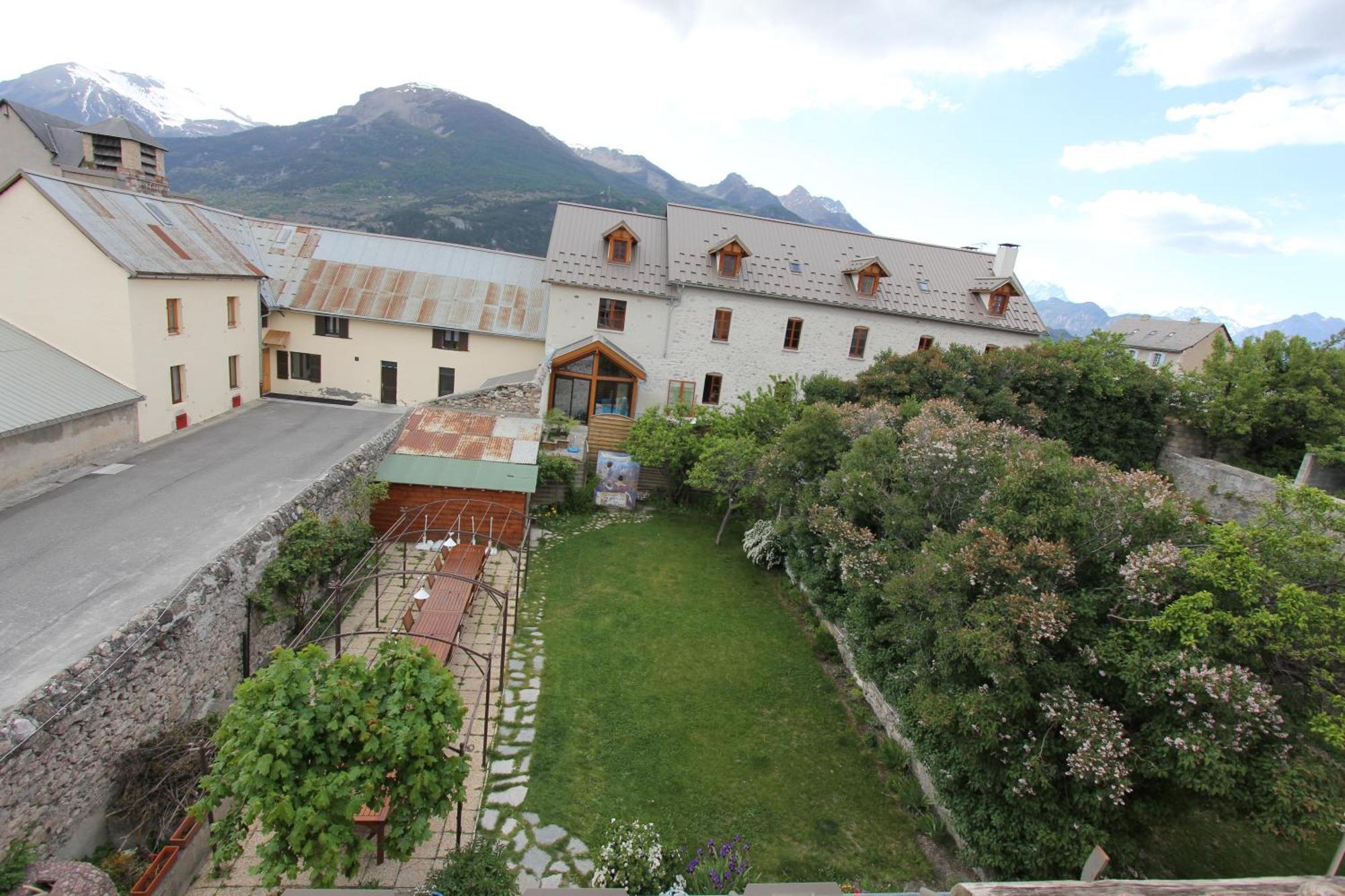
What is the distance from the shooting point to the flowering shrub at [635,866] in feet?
26.2

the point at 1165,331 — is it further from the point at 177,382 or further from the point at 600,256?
the point at 177,382

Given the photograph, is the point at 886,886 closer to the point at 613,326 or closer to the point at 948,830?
the point at 948,830

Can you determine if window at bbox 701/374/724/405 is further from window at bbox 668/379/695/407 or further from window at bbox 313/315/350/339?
window at bbox 313/315/350/339

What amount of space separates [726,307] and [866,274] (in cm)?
615

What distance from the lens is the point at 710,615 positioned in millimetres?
15852

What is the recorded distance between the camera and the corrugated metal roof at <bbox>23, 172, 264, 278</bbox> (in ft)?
49.3

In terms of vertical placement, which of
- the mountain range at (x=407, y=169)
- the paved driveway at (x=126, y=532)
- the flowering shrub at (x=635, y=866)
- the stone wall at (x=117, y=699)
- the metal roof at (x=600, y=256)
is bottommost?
the flowering shrub at (x=635, y=866)

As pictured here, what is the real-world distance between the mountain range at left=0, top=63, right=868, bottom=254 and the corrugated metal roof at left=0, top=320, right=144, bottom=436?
196ft

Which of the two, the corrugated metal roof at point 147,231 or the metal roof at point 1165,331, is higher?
the metal roof at point 1165,331

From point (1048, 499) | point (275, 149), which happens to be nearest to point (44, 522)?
point (1048, 499)

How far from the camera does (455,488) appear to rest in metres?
18.0

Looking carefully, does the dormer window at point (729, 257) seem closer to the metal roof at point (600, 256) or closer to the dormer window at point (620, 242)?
the metal roof at point (600, 256)

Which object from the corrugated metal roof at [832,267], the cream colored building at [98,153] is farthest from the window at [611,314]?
the cream colored building at [98,153]

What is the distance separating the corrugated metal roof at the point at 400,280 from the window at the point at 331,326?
1.42 feet
